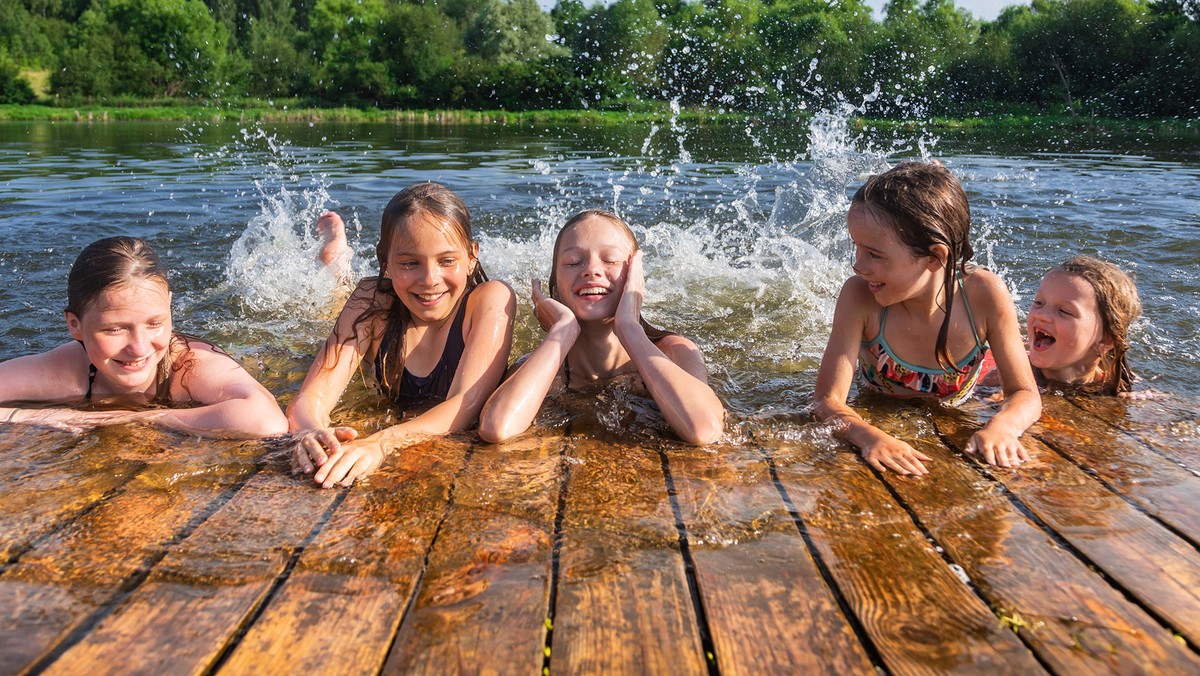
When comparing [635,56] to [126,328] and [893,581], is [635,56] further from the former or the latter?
[893,581]

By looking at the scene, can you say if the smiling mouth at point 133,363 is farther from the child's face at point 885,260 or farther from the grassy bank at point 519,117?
the grassy bank at point 519,117

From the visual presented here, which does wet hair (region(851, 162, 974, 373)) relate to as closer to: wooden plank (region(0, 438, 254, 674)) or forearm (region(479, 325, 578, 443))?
forearm (region(479, 325, 578, 443))

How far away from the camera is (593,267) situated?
3713 millimetres

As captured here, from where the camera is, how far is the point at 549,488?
9.10ft

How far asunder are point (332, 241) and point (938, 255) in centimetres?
431

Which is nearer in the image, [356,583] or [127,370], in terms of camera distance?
[356,583]

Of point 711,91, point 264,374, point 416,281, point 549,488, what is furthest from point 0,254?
point 711,91

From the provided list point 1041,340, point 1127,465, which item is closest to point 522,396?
point 1127,465

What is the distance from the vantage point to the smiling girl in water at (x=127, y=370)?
341cm

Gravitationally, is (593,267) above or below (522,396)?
above

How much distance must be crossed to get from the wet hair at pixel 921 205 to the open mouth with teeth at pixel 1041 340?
962 millimetres

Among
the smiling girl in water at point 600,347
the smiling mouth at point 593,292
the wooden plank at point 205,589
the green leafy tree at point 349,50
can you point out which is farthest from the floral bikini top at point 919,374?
the green leafy tree at point 349,50

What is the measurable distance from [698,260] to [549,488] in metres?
4.73

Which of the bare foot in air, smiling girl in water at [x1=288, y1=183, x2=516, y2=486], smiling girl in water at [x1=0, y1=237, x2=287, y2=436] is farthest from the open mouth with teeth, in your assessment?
the bare foot in air
